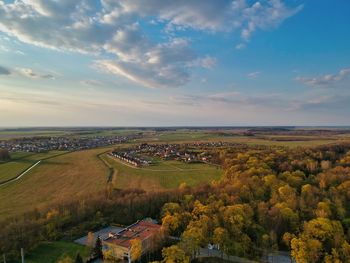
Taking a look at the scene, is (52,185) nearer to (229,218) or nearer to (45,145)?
(229,218)

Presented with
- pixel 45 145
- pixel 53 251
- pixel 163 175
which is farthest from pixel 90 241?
pixel 45 145

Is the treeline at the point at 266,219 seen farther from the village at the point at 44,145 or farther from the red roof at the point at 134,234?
the village at the point at 44,145

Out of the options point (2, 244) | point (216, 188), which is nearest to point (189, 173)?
point (216, 188)

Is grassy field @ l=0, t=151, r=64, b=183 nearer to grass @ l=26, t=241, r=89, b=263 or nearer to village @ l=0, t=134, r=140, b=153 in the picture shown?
village @ l=0, t=134, r=140, b=153

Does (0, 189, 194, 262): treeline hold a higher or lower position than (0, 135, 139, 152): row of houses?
lower

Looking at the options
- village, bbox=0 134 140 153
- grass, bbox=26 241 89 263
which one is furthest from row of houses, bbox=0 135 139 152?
grass, bbox=26 241 89 263
